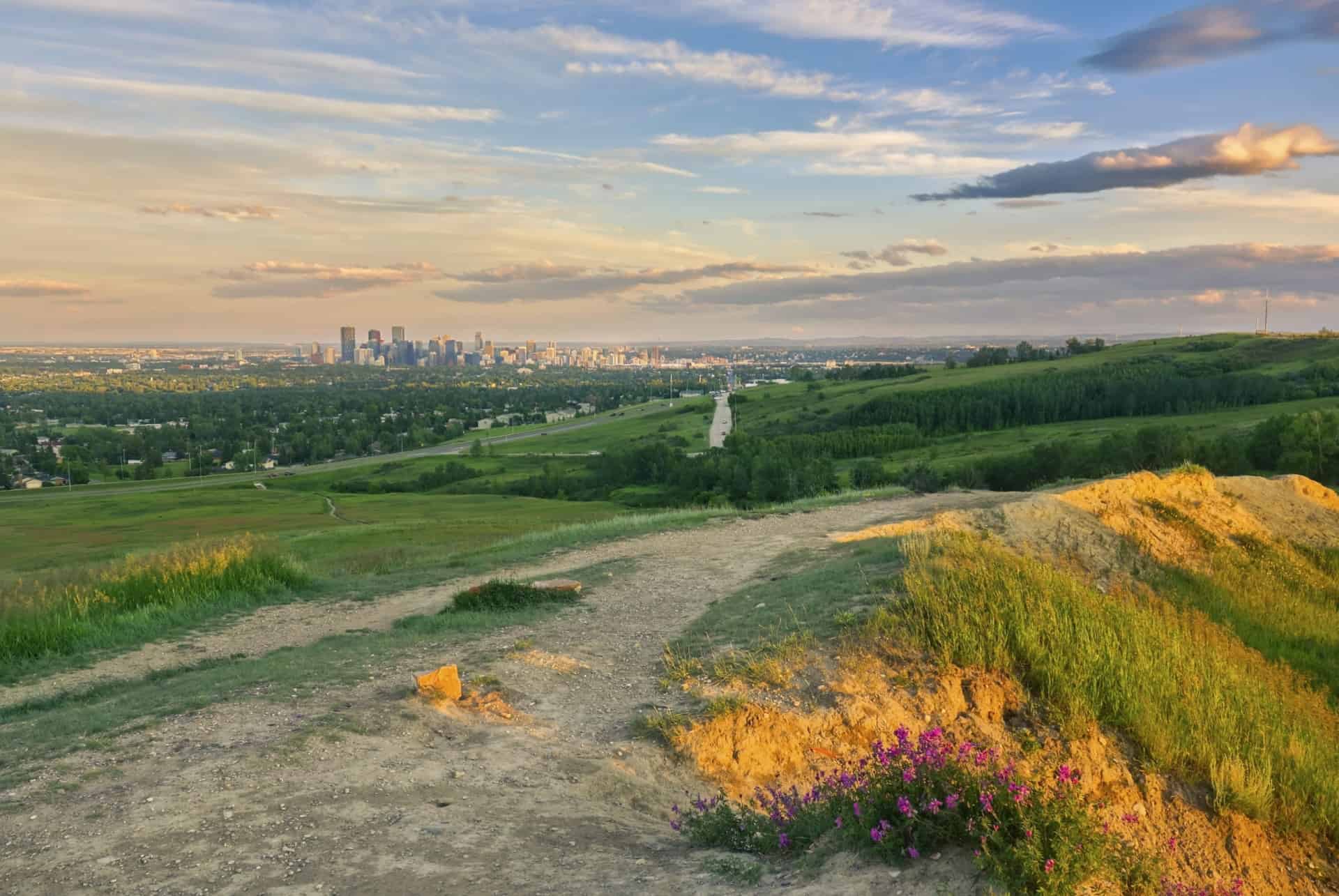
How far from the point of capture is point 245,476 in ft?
387

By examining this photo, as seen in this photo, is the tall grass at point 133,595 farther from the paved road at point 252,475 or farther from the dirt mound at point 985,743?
the paved road at point 252,475

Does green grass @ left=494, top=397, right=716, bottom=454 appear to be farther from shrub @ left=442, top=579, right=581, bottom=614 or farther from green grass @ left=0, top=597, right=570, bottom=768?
green grass @ left=0, top=597, right=570, bottom=768

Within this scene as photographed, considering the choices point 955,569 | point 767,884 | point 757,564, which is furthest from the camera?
point 757,564

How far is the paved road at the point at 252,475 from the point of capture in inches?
3871

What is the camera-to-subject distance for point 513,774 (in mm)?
7590

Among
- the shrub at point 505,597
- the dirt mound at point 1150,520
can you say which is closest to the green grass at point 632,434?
the dirt mound at point 1150,520

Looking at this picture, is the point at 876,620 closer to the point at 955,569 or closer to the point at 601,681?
the point at 955,569

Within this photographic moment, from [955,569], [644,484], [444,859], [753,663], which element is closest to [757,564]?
[955,569]

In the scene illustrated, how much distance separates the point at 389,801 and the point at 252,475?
417 feet

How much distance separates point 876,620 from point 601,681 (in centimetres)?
355

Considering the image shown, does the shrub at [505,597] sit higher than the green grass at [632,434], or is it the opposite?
the shrub at [505,597]

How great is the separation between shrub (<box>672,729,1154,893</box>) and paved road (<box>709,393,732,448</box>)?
90732 mm

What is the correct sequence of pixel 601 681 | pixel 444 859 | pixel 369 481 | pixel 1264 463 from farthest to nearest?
pixel 369 481
pixel 1264 463
pixel 601 681
pixel 444 859

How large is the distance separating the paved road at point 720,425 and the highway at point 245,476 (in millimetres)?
6190
